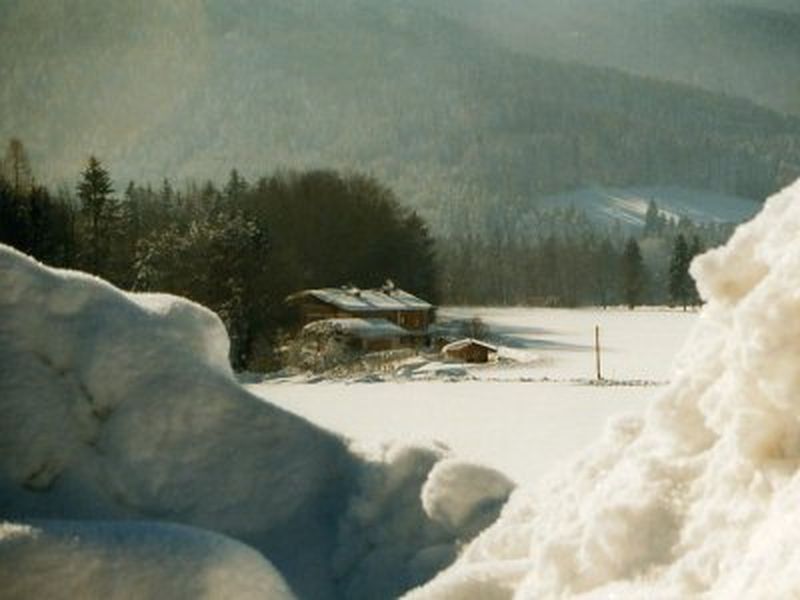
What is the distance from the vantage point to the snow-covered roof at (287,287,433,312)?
54969 millimetres

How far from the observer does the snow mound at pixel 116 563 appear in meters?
4.95

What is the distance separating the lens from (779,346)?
209 centimetres

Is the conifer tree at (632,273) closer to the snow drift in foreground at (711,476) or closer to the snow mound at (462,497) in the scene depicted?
the snow mound at (462,497)

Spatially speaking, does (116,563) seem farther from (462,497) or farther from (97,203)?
(97,203)

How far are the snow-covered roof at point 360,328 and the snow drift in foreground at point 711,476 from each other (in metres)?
45.5

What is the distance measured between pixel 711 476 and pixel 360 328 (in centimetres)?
4898

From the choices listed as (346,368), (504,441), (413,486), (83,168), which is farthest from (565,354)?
(413,486)

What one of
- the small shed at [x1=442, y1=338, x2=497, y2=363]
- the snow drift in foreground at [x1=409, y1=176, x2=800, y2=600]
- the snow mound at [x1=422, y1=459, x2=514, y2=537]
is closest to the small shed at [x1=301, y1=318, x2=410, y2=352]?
the small shed at [x1=442, y1=338, x2=497, y2=363]

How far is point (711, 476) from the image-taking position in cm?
243

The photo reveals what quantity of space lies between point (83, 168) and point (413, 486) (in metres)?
53.1

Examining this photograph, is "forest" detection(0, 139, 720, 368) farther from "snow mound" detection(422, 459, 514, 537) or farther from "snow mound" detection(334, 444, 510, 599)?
"snow mound" detection(422, 459, 514, 537)

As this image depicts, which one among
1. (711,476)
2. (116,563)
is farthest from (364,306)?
(711,476)

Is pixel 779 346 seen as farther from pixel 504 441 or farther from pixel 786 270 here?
pixel 504 441

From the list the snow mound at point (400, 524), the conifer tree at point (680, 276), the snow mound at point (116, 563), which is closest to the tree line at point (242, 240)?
the snow mound at point (400, 524)
